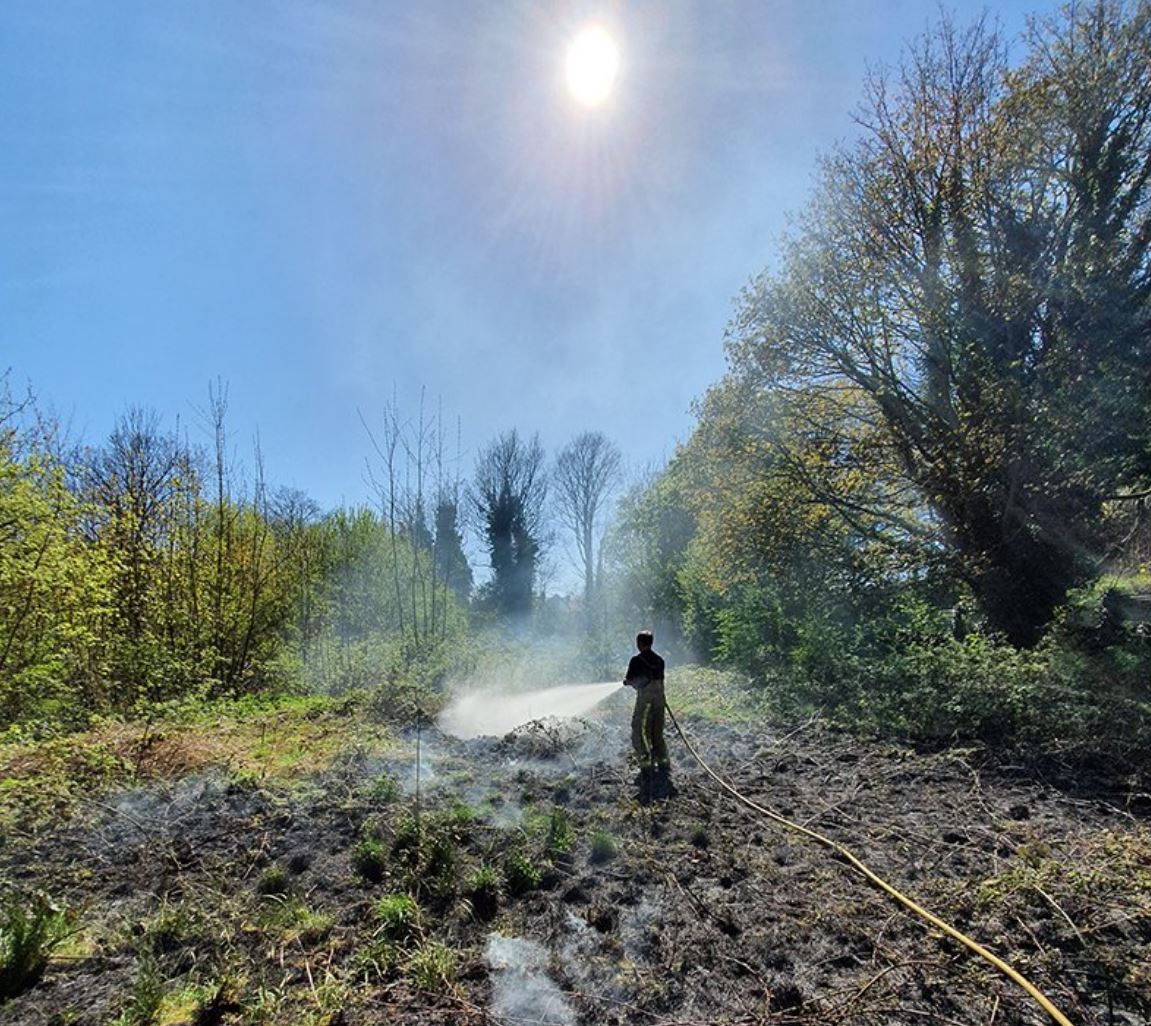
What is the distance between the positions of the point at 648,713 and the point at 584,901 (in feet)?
9.10

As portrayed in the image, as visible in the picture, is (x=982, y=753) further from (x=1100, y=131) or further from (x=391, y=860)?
(x=1100, y=131)

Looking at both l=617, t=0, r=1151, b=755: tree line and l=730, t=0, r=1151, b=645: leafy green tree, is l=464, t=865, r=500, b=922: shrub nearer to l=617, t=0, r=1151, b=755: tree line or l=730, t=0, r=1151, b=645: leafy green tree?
l=617, t=0, r=1151, b=755: tree line

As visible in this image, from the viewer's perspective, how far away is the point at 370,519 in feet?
60.4

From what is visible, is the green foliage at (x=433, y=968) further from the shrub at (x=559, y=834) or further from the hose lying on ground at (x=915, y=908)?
the hose lying on ground at (x=915, y=908)

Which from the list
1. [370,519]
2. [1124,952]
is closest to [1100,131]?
[1124,952]

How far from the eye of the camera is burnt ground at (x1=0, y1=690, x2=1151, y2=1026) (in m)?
2.42

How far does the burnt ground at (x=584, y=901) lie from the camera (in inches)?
95.3

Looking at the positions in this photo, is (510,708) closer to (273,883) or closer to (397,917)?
(273,883)

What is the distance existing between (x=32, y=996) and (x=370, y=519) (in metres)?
16.6

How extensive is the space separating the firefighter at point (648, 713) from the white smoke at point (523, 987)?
292cm

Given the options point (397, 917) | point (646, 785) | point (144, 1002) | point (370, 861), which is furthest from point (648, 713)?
point (144, 1002)

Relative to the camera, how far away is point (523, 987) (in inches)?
101

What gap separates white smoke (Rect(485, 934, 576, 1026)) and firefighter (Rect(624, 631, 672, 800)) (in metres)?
2.92

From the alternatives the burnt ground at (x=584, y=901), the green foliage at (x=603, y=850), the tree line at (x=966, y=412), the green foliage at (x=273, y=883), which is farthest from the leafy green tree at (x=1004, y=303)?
the green foliage at (x=273, y=883)
